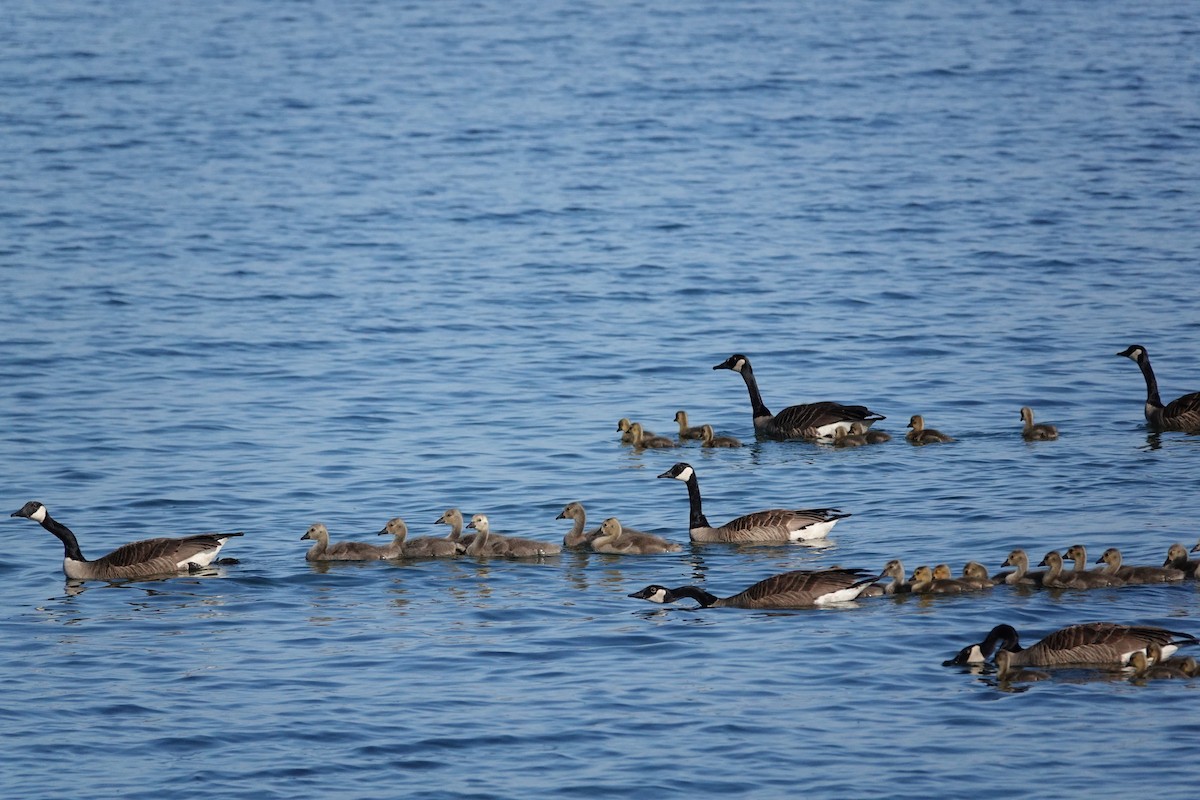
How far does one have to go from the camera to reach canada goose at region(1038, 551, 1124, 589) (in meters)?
17.7

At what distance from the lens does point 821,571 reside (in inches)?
692

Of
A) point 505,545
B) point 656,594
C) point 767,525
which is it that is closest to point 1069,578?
point 767,525

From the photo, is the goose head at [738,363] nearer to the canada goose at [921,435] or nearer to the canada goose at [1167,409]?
the canada goose at [921,435]

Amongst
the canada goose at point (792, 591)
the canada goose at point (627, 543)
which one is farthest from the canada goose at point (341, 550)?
the canada goose at point (792, 591)

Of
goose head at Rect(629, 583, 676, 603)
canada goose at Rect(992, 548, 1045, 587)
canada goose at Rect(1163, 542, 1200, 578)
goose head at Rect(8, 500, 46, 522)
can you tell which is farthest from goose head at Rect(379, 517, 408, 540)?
canada goose at Rect(1163, 542, 1200, 578)

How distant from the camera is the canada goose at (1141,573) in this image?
17.7m

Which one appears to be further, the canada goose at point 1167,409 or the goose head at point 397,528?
the canada goose at point 1167,409

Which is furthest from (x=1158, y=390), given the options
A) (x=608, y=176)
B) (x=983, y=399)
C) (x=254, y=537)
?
(x=608, y=176)

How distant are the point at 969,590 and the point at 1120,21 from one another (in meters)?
58.1

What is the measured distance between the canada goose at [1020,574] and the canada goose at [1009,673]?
2531 mm

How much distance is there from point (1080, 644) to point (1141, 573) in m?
2.80

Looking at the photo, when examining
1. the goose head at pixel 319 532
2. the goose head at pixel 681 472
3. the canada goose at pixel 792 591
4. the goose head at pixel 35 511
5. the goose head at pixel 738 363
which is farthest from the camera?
the goose head at pixel 738 363

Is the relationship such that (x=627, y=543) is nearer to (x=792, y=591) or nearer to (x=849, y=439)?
(x=792, y=591)

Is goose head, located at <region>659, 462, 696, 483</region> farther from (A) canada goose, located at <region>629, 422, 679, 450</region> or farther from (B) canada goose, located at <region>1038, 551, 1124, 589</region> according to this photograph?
(B) canada goose, located at <region>1038, 551, 1124, 589</region>
